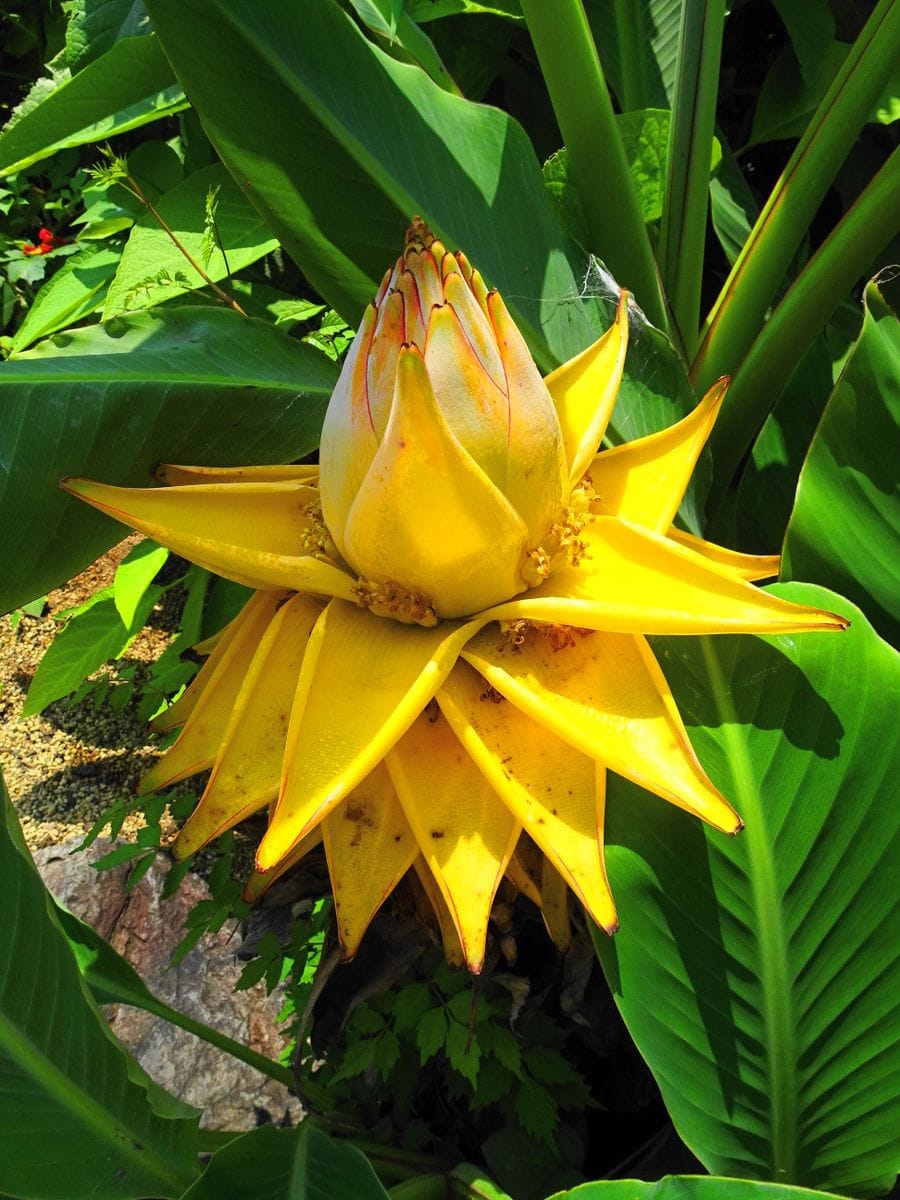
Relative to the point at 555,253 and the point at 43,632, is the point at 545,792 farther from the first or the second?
the point at 43,632

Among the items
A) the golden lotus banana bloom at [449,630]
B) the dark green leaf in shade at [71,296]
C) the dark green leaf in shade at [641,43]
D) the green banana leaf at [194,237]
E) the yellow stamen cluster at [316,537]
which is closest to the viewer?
the golden lotus banana bloom at [449,630]

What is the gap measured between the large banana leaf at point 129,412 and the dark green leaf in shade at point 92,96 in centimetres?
47

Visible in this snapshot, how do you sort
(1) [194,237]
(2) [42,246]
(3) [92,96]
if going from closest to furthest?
(3) [92,96] → (1) [194,237] → (2) [42,246]

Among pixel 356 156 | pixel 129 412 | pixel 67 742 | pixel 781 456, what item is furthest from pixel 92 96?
pixel 67 742

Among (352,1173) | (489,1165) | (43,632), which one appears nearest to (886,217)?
(352,1173)

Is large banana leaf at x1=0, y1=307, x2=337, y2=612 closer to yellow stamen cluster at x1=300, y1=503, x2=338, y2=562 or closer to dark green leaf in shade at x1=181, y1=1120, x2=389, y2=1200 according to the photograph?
yellow stamen cluster at x1=300, y1=503, x2=338, y2=562

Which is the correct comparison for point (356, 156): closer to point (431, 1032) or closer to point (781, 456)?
point (781, 456)

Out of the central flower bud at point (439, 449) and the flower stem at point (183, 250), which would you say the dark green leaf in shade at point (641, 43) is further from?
the central flower bud at point (439, 449)

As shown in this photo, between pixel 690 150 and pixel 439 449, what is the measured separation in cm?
65

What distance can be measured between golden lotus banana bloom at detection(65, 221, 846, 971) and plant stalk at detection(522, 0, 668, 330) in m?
0.39

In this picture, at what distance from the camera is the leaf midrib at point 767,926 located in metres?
0.75

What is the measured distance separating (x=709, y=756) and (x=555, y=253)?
1.70 feet

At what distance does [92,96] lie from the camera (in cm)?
123

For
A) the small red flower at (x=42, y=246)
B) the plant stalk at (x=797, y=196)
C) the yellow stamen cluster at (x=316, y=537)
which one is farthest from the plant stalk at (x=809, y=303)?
the small red flower at (x=42, y=246)
